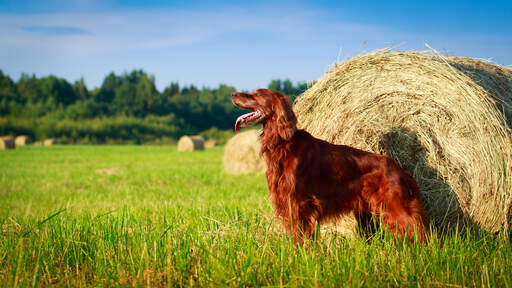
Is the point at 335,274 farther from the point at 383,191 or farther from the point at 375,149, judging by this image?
the point at 375,149

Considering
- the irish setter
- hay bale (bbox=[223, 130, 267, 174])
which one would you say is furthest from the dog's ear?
hay bale (bbox=[223, 130, 267, 174])

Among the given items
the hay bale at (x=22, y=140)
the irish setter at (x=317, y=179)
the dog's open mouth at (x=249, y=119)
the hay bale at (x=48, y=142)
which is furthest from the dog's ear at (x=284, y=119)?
the hay bale at (x=48, y=142)

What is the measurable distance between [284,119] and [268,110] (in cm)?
17

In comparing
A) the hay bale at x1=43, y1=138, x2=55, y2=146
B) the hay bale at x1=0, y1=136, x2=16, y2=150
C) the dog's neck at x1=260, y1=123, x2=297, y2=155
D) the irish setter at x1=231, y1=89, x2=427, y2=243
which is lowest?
the hay bale at x1=43, y1=138, x2=55, y2=146

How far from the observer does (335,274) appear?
250 centimetres

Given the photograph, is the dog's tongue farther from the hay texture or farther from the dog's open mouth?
the hay texture

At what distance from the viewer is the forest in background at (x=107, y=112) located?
38.5 meters

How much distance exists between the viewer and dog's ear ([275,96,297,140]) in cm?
338

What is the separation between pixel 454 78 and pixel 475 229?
1.60 m

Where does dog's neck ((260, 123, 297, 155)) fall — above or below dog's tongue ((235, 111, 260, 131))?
below

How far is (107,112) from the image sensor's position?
57000 millimetres

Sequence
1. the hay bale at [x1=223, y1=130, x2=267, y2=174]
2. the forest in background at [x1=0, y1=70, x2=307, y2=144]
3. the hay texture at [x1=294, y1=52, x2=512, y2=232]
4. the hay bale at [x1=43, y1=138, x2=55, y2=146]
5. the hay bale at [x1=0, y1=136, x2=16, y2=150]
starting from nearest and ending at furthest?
the hay texture at [x1=294, y1=52, x2=512, y2=232], the hay bale at [x1=223, y1=130, x2=267, y2=174], the hay bale at [x1=0, y1=136, x2=16, y2=150], the hay bale at [x1=43, y1=138, x2=55, y2=146], the forest in background at [x1=0, y1=70, x2=307, y2=144]

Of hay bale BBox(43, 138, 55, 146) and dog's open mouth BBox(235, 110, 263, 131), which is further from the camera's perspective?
hay bale BBox(43, 138, 55, 146)

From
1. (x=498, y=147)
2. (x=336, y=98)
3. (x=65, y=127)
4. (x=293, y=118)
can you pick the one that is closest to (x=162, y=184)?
→ (x=336, y=98)
